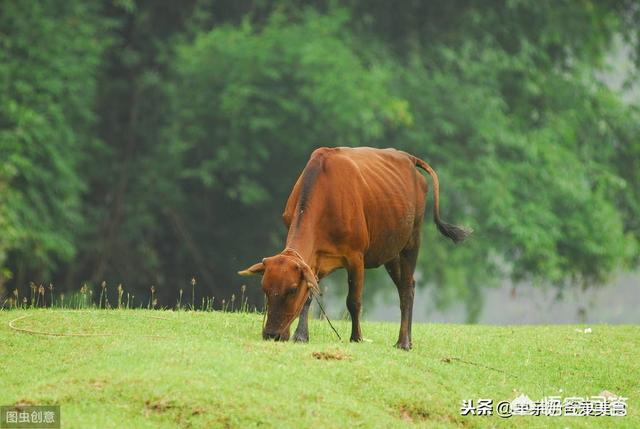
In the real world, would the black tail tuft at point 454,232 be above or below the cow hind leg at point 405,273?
above

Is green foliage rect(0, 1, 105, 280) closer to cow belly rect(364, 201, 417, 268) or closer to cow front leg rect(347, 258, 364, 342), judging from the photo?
cow belly rect(364, 201, 417, 268)

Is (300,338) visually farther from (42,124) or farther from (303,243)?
(42,124)

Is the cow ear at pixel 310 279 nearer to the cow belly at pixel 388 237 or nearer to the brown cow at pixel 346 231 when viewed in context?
the brown cow at pixel 346 231

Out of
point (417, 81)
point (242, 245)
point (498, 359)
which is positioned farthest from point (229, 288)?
point (498, 359)

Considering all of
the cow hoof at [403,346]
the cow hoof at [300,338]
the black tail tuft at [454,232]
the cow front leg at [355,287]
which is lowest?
the cow hoof at [403,346]

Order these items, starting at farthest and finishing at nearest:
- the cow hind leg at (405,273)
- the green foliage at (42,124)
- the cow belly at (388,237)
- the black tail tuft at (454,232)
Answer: the green foliage at (42,124), the black tail tuft at (454,232), the cow hind leg at (405,273), the cow belly at (388,237)

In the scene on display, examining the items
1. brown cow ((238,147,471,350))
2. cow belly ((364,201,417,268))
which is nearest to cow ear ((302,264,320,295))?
brown cow ((238,147,471,350))

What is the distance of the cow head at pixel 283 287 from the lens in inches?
497

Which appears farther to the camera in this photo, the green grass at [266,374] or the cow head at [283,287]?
the cow head at [283,287]

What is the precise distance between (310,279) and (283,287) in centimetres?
31

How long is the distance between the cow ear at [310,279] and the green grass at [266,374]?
63 centimetres

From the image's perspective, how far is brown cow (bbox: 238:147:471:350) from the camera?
12.8 metres

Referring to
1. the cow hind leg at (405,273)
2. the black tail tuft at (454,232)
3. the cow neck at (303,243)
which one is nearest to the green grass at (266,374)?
the cow hind leg at (405,273)

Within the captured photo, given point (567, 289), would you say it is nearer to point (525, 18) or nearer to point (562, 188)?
point (562, 188)
